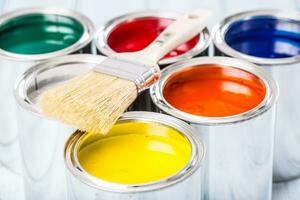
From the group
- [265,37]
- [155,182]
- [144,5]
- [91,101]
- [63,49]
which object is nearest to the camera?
[155,182]

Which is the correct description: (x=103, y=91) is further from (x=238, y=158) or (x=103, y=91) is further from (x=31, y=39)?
(x=31, y=39)

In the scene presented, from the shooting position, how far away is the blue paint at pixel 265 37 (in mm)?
1907

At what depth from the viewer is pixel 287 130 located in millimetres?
1786

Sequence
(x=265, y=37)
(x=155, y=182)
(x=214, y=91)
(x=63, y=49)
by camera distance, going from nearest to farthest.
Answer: (x=155, y=182) < (x=214, y=91) < (x=63, y=49) < (x=265, y=37)

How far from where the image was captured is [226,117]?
1558 millimetres

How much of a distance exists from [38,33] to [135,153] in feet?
1.83

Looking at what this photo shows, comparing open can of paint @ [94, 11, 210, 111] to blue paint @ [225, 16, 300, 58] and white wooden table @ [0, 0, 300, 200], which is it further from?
white wooden table @ [0, 0, 300, 200]

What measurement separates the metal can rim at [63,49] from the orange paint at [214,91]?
234 millimetres

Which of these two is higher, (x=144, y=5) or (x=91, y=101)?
(x=91, y=101)

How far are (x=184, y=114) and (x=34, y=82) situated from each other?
328 mm

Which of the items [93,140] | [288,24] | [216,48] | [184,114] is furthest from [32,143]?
[288,24]

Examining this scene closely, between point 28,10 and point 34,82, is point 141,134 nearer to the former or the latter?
point 34,82

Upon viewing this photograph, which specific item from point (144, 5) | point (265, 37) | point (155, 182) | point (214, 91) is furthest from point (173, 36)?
point (144, 5)

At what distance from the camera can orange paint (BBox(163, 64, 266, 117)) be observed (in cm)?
165
